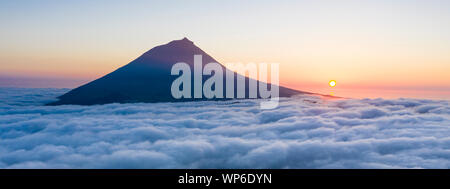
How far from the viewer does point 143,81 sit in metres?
84.9

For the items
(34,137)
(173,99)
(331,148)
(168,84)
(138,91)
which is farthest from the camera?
(168,84)

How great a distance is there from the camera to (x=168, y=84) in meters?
83.9

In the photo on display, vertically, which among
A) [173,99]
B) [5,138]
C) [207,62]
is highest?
[207,62]

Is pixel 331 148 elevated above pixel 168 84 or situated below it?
below

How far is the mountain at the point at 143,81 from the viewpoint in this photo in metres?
72.7

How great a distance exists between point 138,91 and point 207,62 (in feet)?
105

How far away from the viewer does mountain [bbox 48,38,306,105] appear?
7269 cm
